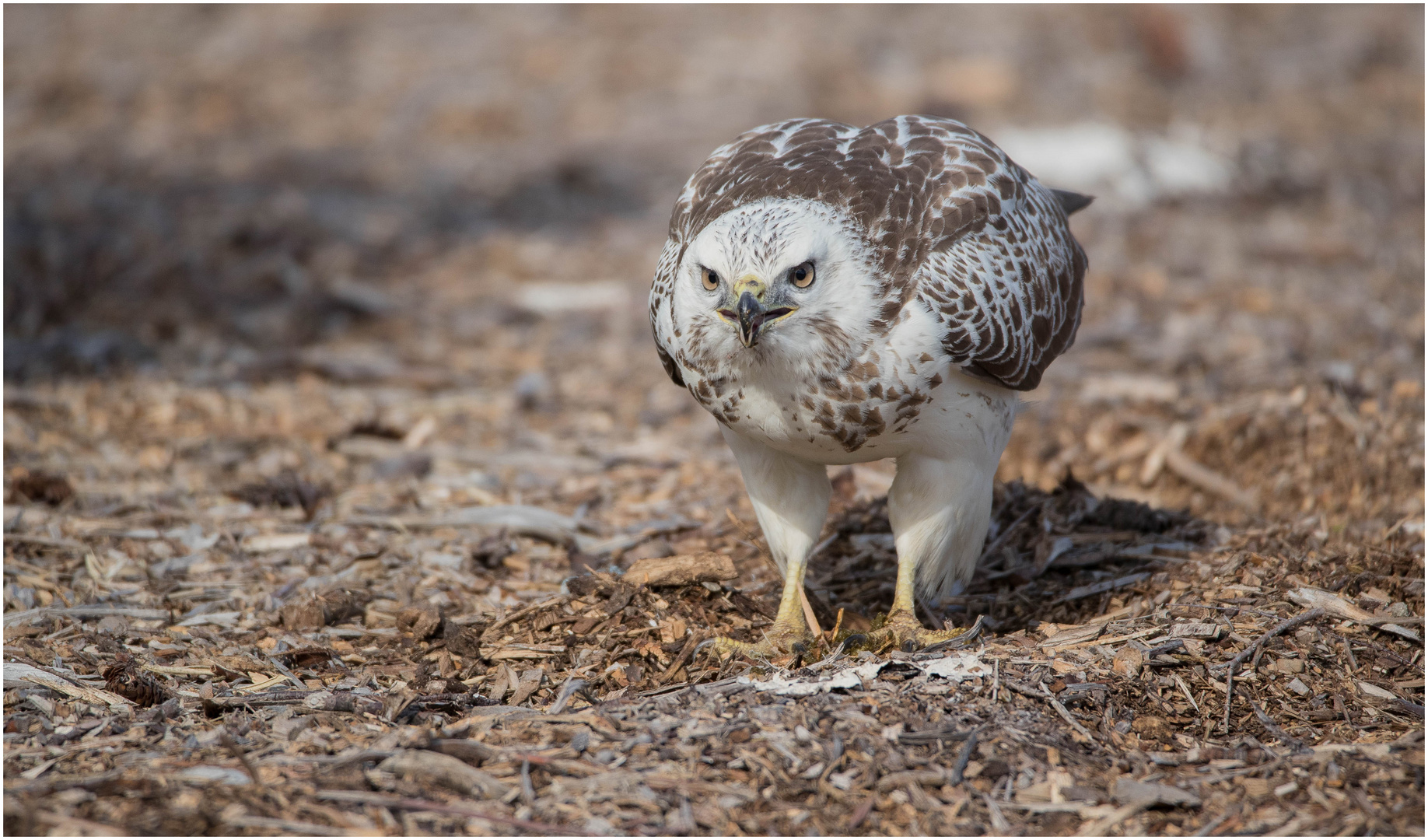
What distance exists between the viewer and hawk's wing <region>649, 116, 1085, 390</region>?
4.18 meters

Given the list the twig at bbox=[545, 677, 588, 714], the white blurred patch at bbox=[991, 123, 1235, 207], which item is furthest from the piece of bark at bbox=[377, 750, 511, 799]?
the white blurred patch at bbox=[991, 123, 1235, 207]

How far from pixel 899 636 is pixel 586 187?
863 cm

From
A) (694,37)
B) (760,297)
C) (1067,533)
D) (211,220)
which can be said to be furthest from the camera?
(694,37)

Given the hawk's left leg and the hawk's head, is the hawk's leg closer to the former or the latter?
the hawk's left leg

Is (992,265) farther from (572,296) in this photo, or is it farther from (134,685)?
(572,296)

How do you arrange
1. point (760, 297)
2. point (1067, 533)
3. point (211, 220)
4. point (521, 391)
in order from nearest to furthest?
point (760, 297) → point (1067, 533) → point (521, 391) → point (211, 220)

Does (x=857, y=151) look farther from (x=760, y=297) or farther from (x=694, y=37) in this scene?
(x=694, y=37)

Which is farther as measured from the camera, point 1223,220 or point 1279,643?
point 1223,220

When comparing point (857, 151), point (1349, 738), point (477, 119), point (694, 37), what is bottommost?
point (1349, 738)

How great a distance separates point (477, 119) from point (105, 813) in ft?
38.6

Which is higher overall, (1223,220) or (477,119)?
(477,119)

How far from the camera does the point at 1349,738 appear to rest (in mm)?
3934

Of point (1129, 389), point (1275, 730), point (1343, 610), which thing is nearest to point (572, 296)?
point (1129, 389)

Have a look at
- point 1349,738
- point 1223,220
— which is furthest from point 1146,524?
point 1223,220
